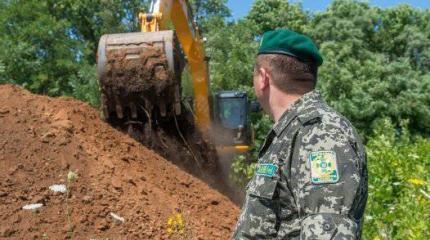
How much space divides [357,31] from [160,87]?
61.5ft

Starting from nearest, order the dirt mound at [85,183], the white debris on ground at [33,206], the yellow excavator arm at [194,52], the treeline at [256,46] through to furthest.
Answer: the dirt mound at [85,183]
the white debris on ground at [33,206]
the yellow excavator arm at [194,52]
the treeline at [256,46]

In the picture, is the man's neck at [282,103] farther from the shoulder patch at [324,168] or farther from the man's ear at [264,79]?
the shoulder patch at [324,168]

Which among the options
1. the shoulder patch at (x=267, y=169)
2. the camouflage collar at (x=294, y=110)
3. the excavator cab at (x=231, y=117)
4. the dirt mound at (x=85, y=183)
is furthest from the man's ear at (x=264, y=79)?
the excavator cab at (x=231, y=117)

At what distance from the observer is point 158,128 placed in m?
10.4

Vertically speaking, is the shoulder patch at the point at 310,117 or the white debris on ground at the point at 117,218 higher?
the shoulder patch at the point at 310,117

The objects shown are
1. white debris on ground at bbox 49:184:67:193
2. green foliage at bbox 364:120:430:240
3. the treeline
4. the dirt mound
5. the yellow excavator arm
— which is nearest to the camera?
green foliage at bbox 364:120:430:240

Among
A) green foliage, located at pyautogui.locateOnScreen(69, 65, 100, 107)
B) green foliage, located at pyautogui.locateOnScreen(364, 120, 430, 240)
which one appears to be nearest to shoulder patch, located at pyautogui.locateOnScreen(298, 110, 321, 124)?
green foliage, located at pyautogui.locateOnScreen(364, 120, 430, 240)

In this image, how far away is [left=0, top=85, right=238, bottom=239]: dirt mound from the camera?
23.1 feet

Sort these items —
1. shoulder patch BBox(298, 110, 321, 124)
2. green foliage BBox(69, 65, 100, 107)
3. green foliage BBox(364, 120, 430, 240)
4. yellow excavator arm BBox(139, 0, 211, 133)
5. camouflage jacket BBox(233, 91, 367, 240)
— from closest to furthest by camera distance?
camouflage jacket BBox(233, 91, 367, 240), shoulder patch BBox(298, 110, 321, 124), green foliage BBox(364, 120, 430, 240), yellow excavator arm BBox(139, 0, 211, 133), green foliage BBox(69, 65, 100, 107)

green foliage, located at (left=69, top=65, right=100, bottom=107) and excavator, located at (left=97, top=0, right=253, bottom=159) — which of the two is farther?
green foliage, located at (left=69, top=65, right=100, bottom=107)

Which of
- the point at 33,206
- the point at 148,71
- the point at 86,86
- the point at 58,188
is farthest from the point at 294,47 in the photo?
the point at 86,86

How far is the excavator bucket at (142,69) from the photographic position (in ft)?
30.9

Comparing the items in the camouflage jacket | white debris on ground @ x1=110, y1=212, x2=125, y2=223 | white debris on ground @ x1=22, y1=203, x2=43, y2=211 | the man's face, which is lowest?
white debris on ground @ x1=110, y1=212, x2=125, y2=223

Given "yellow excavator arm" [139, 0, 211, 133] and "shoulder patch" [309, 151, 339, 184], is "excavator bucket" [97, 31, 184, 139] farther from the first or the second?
"shoulder patch" [309, 151, 339, 184]
